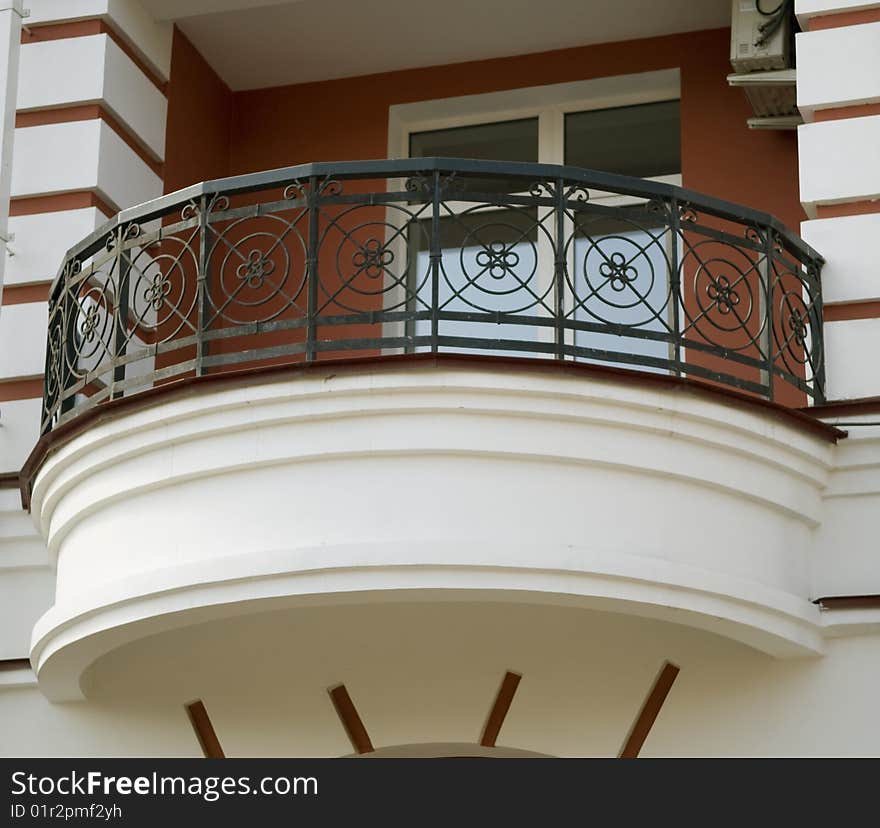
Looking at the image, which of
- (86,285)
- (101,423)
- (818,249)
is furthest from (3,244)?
(818,249)

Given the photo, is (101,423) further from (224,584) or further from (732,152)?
(732,152)

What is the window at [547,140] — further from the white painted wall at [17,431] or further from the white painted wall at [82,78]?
the white painted wall at [17,431]

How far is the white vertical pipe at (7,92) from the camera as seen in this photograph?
907 centimetres

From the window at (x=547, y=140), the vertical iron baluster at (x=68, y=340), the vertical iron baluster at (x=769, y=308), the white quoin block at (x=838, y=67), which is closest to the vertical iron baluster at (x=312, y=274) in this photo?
the vertical iron baluster at (x=68, y=340)

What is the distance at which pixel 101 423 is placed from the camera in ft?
25.4

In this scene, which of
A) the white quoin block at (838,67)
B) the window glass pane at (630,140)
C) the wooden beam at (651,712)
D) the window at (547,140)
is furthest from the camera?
the window glass pane at (630,140)

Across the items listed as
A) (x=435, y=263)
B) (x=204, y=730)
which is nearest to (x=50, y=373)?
(x=204, y=730)

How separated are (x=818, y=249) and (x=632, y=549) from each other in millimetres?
1913

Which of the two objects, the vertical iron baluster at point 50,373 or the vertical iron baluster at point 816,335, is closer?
the vertical iron baluster at point 816,335

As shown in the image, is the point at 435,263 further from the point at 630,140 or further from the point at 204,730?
the point at 630,140

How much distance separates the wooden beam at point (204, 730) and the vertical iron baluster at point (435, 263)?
7.06 ft

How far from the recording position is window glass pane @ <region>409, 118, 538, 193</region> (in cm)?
1065

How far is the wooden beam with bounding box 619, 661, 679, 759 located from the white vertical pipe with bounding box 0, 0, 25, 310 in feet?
12.1

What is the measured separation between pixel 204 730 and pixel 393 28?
430cm
